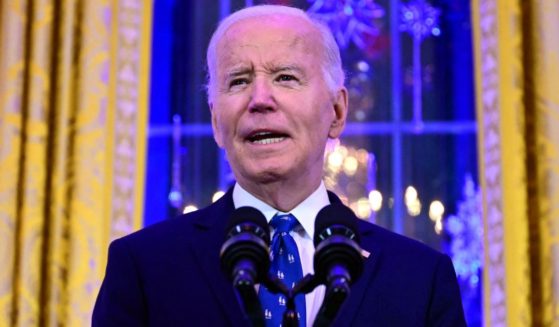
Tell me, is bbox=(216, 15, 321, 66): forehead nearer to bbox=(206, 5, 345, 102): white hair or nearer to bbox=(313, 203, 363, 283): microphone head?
bbox=(206, 5, 345, 102): white hair

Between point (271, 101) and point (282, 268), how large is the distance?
0.99 feet

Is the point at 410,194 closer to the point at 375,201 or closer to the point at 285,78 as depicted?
the point at 375,201

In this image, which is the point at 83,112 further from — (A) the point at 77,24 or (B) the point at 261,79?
(B) the point at 261,79

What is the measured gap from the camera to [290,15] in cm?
171

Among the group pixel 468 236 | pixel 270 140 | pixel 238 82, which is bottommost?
pixel 468 236

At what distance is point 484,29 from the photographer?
10.8 ft

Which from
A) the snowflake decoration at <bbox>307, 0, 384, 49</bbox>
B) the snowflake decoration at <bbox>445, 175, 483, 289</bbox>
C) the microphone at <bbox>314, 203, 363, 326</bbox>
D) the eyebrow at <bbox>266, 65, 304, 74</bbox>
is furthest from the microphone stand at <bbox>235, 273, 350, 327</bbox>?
the snowflake decoration at <bbox>307, 0, 384, 49</bbox>

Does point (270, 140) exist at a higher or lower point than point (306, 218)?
higher

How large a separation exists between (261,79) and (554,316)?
1871mm

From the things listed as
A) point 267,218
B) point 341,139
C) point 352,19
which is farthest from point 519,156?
point 267,218

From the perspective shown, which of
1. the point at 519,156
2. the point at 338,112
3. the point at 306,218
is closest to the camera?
the point at 306,218

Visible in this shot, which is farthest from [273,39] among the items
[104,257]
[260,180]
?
[104,257]

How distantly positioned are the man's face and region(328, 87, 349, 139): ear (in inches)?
2.0

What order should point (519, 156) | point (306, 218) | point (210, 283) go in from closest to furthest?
point (210, 283) < point (306, 218) < point (519, 156)
